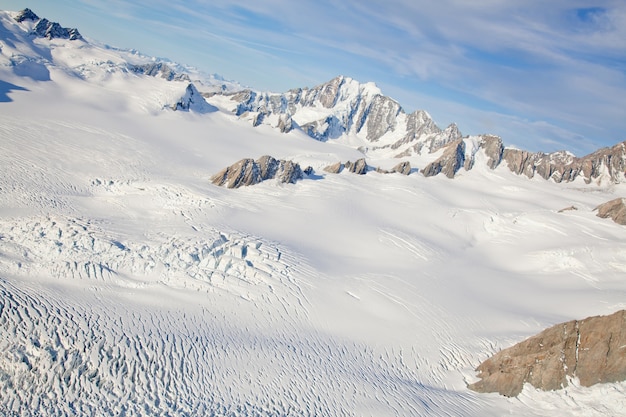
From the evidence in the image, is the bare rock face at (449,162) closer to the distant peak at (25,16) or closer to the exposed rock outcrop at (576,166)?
the exposed rock outcrop at (576,166)

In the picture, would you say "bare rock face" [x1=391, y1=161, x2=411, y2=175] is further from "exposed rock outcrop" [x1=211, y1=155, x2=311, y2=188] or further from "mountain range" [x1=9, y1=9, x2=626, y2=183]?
"exposed rock outcrop" [x1=211, y1=155, x2=311, y2=188]

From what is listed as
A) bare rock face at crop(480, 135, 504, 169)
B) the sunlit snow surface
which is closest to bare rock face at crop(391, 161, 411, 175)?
the sunlit snow surface

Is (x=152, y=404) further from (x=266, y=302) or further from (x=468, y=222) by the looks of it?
(x=468, y=222)

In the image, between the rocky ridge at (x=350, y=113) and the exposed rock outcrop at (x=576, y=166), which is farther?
the rocky ridge at (x=350, y=113)

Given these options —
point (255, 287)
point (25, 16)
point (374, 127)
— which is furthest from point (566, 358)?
point (374, 127)

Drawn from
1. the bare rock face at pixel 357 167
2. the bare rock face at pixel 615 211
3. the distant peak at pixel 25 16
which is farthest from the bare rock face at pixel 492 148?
the distant peak at pixel 25 16
